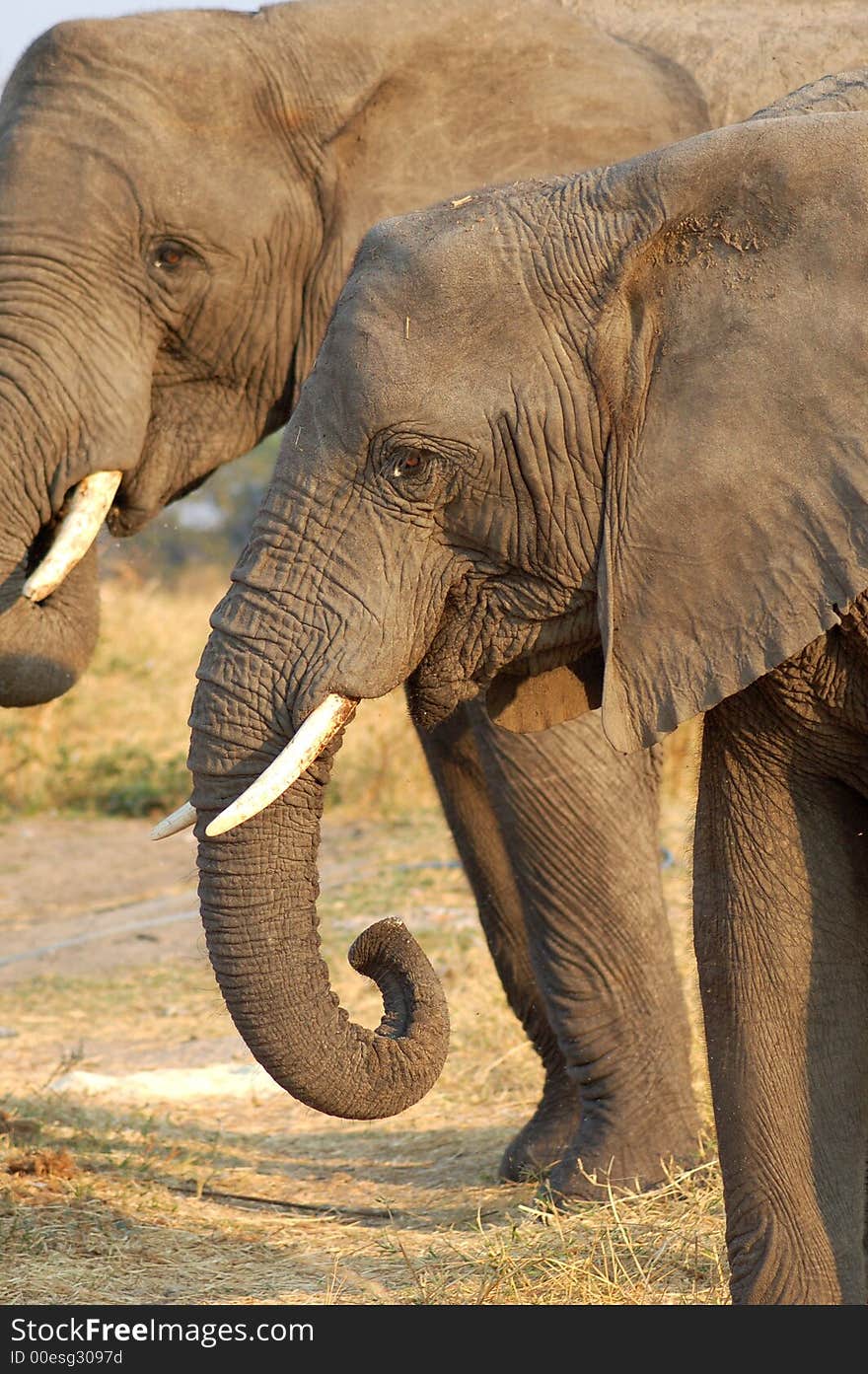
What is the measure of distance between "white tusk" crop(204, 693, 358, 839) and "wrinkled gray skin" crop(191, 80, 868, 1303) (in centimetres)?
4

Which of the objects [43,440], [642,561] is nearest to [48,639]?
[43,440]

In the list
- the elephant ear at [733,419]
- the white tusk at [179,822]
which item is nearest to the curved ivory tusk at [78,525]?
the white tusk at [179,822]

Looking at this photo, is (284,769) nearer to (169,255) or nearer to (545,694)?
(545,694)

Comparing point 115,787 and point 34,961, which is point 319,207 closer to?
point 34,961

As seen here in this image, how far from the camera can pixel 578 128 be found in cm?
A: 539

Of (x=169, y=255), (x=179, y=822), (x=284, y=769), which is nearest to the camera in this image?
(x=284, y=769)

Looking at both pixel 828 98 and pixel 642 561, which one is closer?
pixel 642 561

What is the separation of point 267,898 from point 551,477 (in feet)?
2.61

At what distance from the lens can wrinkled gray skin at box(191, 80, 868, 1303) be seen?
3178 millimetres

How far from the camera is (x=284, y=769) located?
328 centimetres

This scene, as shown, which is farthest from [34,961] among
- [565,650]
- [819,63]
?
[565,650]

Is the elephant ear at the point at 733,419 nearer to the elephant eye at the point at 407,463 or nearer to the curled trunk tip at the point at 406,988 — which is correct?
the elephant eye at the point at 407,463

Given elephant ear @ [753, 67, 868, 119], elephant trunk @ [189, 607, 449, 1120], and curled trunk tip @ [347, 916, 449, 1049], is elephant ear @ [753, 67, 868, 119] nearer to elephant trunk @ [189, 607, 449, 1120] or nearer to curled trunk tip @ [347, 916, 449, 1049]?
elephant trunk @ [189, 607, 449, 1120]
